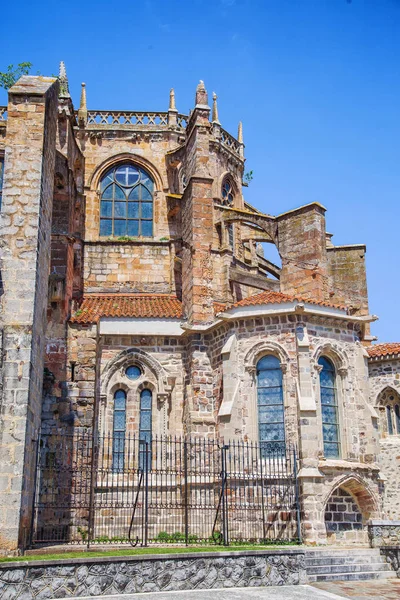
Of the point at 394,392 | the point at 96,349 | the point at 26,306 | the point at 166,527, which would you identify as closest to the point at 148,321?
the point at 96,349

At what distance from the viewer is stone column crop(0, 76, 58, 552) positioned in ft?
40.6

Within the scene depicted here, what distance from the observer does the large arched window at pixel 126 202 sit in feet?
81.8

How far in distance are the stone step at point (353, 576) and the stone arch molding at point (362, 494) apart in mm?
3174

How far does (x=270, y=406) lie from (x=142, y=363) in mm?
4394

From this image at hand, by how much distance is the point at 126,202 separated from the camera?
2525 cm

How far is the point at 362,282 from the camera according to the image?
2394cm

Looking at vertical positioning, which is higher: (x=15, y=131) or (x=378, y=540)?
(x=15, y=131)

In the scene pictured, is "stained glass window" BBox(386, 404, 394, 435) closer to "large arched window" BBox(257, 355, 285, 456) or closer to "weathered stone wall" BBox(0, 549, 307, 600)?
"large arched window" BBox(257, 355, 285, 456)

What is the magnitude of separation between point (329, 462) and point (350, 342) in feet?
11.9

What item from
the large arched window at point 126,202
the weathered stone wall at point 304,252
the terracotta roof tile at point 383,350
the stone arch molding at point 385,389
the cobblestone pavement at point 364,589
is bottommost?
the cobblestone pavement at point 364,589

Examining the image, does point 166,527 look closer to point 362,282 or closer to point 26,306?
point 26,306

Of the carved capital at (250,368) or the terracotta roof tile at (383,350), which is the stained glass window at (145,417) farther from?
the terracotta roof tile at (383,350)

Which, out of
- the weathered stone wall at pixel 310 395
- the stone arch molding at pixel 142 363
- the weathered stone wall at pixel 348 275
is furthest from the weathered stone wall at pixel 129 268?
the weathered stone wall at pixel 348 275

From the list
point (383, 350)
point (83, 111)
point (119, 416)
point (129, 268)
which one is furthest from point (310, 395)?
point (83, 111)
